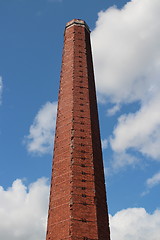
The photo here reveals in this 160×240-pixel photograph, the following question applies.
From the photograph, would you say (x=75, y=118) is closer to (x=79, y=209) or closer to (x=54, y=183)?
(x=54, y=183)

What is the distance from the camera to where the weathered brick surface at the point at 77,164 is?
10.6 m

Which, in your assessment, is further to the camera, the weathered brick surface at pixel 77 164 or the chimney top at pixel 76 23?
the chimney top at pixel 76 23

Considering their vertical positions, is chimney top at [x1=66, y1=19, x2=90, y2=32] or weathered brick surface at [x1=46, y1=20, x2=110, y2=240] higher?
chimney top at [x1=66, y1=19, x2=90, y2=32]

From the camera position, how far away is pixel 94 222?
1061 cm

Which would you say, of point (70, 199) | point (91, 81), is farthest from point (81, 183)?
point (91, 81)

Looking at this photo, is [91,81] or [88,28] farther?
[88,28]

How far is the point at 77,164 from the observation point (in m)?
12.0

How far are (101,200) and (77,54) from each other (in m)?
9.35

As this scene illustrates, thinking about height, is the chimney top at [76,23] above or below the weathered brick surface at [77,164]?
above

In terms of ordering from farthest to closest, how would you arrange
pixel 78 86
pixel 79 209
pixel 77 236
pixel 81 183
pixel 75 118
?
pixel 78 86 < pixel 75 118 < pixel 81 183 < pixel 79 209 < pixel 77 236

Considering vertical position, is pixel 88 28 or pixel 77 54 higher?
pixel 88 28

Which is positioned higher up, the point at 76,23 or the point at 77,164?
the point at 76,23

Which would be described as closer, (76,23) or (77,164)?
(77,164)

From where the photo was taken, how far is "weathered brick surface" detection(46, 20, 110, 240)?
10.6 meters
